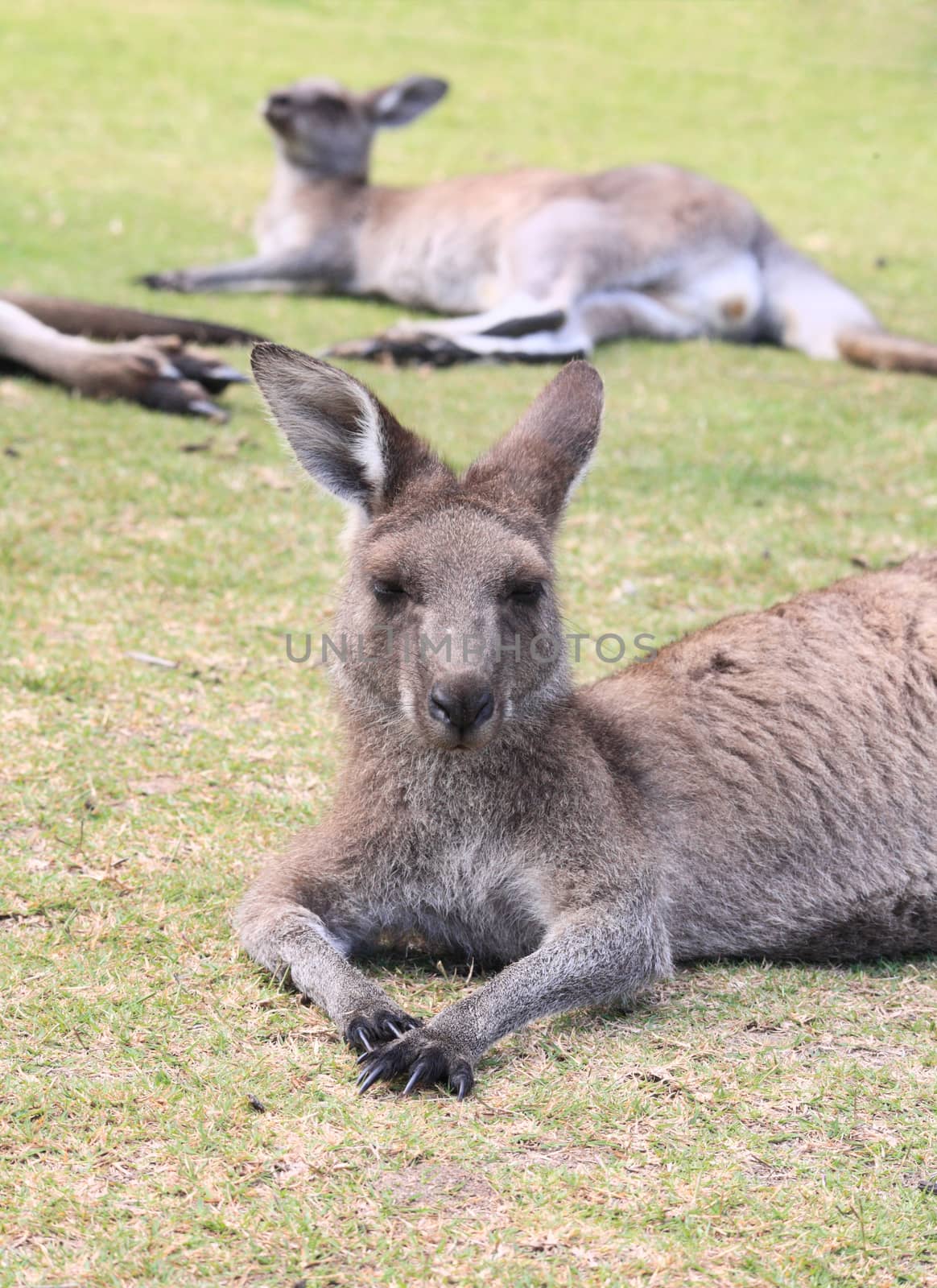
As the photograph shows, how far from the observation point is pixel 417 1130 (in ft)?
9.71

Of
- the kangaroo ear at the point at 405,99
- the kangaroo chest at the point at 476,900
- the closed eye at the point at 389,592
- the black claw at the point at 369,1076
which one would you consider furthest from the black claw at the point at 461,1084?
the kangaroo ear at the point at 405,99

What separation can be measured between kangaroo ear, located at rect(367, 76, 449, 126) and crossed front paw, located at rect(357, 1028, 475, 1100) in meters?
10.5

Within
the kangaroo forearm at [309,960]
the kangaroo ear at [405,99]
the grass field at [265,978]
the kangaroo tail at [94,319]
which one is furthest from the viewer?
the kangaroo ear at [405,99]

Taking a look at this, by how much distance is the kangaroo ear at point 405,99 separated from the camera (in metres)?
12.4

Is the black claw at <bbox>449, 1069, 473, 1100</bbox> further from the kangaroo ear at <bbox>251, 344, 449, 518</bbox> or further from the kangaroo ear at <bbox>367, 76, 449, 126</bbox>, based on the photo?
Result: the kangaroo ear at <bbox>367, 76, 449, 126</bbox>

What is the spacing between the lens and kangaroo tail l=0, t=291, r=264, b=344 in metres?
8.24

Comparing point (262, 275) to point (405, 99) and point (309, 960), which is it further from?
point (309, 960)

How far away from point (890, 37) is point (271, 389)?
2336cm

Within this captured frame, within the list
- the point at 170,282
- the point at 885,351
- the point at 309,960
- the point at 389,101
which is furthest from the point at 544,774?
the point at 389,101

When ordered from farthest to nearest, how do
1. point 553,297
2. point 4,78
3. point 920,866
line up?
point 4,78 < point 553,297 < point 920,866

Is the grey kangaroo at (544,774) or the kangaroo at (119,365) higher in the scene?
the grey kangaroo at (544,774)

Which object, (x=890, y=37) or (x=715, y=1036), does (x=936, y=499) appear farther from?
(x=890, y=37)

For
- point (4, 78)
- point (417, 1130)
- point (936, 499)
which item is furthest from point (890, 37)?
point (417, 1130)

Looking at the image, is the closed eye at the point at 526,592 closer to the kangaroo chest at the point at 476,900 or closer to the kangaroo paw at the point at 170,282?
the kangaroo chest at the point at 476,900
